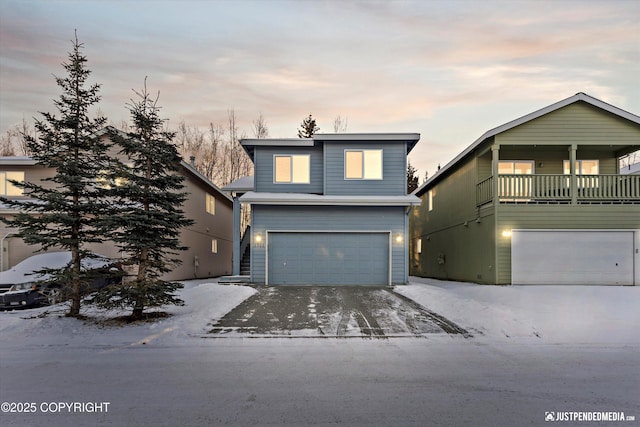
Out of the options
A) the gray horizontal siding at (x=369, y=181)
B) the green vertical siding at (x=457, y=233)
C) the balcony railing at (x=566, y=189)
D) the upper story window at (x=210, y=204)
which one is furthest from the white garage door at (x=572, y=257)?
the upper story window at (x=210, y=204)

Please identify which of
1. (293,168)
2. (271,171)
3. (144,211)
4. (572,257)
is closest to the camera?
(144,211)

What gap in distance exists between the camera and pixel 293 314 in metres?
10.3

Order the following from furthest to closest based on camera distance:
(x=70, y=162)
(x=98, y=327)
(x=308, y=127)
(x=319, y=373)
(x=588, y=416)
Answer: (x=308, y=127) < (x=70, y=162) < (x=98, y=327) < (x=319, y=373) < (x=588, y=416)

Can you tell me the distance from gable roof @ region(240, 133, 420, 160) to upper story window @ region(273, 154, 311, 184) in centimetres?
57

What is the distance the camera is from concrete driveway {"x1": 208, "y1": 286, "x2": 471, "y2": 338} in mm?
8602

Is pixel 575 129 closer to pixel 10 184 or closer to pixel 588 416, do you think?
pixel 588 416

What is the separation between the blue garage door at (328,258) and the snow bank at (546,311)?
2.11 meters

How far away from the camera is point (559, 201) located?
1557 cm

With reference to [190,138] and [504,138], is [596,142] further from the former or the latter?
[190,138]

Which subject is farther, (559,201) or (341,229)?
Answer: (341,229)

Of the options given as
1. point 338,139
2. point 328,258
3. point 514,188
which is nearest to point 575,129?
point 514,188

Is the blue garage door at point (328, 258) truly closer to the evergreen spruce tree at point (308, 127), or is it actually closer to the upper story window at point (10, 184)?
the upper story window at point (10, 184)

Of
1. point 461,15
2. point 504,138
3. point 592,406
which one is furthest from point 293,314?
point 461,15

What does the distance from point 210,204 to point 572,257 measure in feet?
61.7
